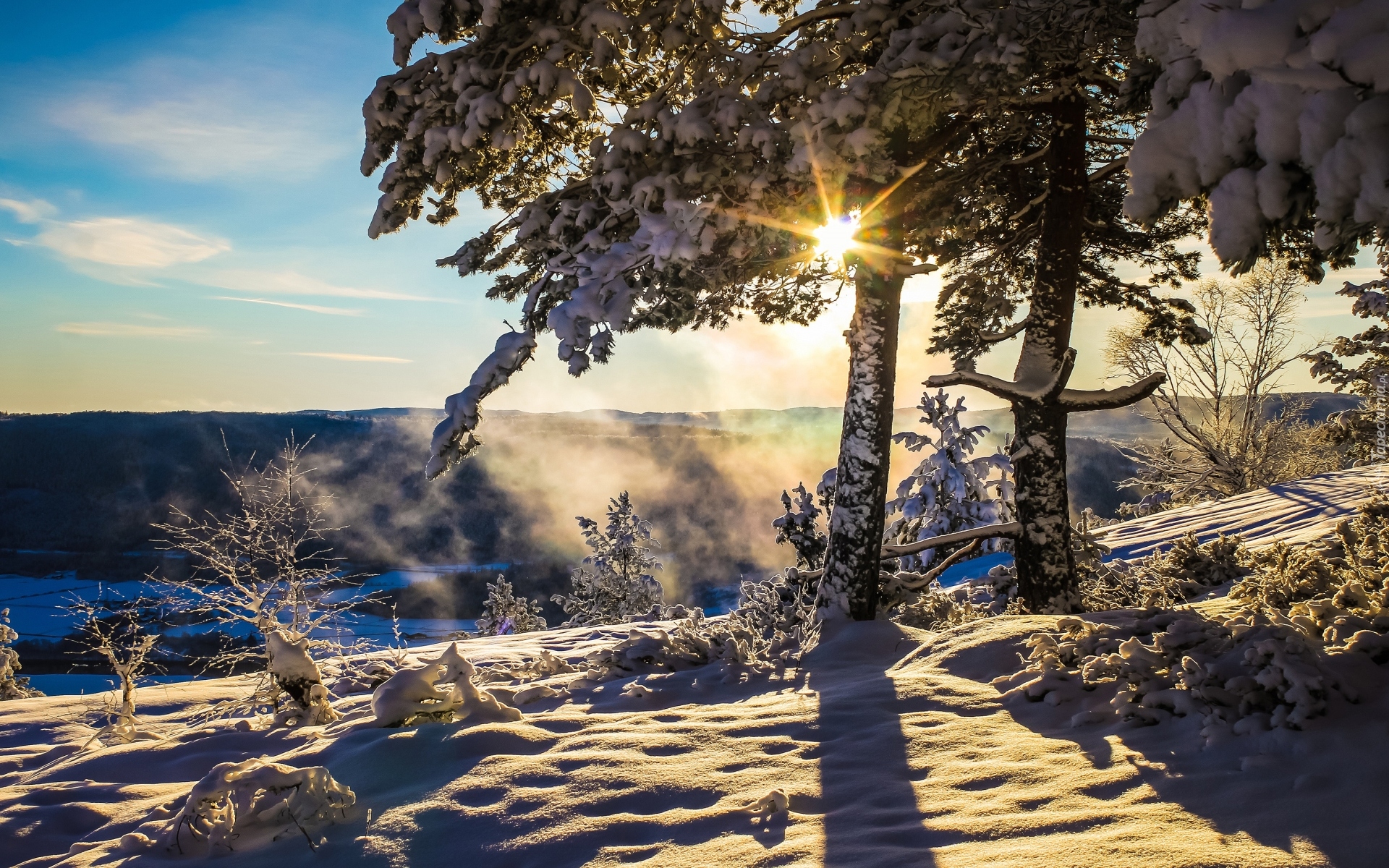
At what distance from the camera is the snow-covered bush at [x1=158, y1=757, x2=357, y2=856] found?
3.01 m

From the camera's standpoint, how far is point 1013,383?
7371mm

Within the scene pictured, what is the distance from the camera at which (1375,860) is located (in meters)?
2.05

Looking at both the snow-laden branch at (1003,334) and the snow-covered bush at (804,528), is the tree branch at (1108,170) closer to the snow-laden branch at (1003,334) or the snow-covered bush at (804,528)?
the snow-laden branch at (1003,334)

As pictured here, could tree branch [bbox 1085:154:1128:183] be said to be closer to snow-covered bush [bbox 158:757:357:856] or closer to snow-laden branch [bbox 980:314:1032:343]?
snow-laden branch [bbox 980:314:1032:343]

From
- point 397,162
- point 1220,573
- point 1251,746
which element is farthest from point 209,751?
point 1220,573

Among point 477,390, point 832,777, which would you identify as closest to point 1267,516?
point 832,777

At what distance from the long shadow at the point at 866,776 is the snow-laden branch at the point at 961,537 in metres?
2.02

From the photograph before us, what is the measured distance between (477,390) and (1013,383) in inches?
218

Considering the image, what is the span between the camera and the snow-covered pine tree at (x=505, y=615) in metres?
27.4

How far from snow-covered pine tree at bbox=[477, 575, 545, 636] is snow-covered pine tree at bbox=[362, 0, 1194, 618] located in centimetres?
2203

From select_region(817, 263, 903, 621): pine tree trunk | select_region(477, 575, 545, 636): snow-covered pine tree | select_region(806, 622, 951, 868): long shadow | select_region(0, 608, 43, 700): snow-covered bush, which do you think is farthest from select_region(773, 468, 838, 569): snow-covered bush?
select_region(477, 575, 545, 636): snow-covered pine tree

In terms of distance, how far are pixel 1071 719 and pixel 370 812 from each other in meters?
3.63

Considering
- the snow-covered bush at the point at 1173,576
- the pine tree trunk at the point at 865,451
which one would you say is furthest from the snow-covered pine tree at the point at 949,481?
the pine tree trunk at the point at 865,451

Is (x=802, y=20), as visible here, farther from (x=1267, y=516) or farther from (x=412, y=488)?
(x=412, y=488)
